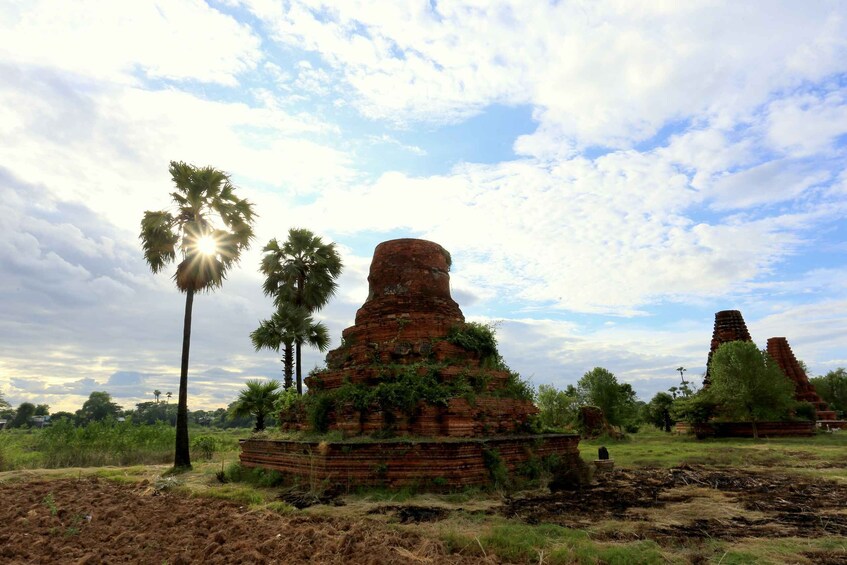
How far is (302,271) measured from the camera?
73.4 feet

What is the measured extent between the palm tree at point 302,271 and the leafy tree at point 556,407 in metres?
20.2

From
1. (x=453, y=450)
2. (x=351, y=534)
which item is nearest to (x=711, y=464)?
(x=453, y=450)

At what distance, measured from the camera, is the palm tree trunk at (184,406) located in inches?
611

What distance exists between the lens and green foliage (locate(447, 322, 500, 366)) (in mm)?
13180

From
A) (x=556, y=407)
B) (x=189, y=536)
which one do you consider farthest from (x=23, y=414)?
(x=189, y=536)

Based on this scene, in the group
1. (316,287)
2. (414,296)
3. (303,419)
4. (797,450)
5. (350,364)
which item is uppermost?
(316,287)

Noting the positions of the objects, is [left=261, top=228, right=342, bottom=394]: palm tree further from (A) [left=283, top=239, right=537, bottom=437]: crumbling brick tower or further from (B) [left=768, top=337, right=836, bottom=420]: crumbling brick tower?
(B) [left=768, top=337, right=836, bottom=420]: crumbling brick tower

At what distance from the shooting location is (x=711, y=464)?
16328mm

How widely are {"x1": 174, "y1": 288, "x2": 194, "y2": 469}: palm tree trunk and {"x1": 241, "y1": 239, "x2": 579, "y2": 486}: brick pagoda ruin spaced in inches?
154

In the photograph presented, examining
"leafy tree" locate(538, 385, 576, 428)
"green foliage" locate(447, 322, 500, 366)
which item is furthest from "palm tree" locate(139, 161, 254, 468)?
"leafy tree" locate(538, 385, 576, 428)

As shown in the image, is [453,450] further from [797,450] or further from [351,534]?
[797,450]

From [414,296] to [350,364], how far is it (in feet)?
9.02

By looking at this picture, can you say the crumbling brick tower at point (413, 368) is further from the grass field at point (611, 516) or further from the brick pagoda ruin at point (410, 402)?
the grass field at point (611, 516)

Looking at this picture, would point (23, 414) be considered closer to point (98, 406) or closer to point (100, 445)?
point (98, 406)
